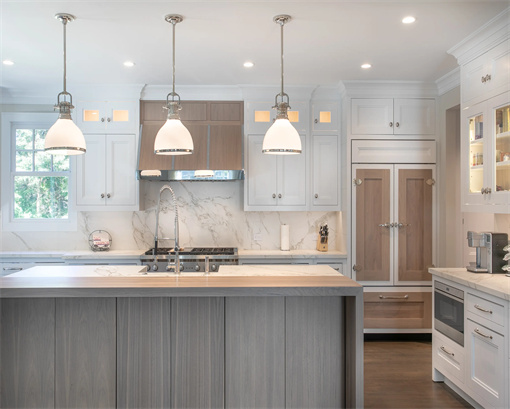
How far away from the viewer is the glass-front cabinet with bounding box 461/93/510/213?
10.1 ft

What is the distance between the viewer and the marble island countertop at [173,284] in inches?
93.7

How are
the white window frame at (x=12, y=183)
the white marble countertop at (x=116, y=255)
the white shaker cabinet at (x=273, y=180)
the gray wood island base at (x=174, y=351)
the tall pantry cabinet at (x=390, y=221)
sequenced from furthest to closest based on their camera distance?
the white window frame at (x=12, y=183), the white shaker cabinet at (x=273, y=180), the tall pantry cabinet at (x=390, y=221), the white marble countertop at (x=116, y=255), the gray wood island base at (x=174, y=351)

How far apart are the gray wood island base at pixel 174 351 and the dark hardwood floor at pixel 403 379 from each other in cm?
93

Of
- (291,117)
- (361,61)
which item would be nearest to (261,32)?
(361,61)

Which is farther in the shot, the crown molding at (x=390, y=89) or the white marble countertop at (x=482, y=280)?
the crown molding at (x=390, y=89)

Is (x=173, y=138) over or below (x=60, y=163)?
below

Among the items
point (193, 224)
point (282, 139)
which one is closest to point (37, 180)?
point (193, 224)

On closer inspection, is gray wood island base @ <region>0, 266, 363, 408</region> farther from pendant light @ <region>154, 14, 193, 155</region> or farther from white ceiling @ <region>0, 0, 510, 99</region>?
white ceiling @ <region>0, 0, 510, 99</region>

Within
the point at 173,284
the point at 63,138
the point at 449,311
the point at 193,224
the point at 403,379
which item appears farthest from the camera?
the point at 193,224

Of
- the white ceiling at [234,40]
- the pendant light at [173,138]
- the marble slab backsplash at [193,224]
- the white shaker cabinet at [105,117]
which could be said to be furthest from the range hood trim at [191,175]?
the pendant light at [173,138]

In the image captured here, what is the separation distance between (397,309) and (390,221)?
3.19ft

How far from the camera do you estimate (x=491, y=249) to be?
318 cm

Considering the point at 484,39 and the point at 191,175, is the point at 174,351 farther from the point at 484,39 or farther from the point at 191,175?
the point at 484,39

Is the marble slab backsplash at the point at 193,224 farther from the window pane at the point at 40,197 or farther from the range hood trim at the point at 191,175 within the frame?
the range hood trim at the point at 191,175
